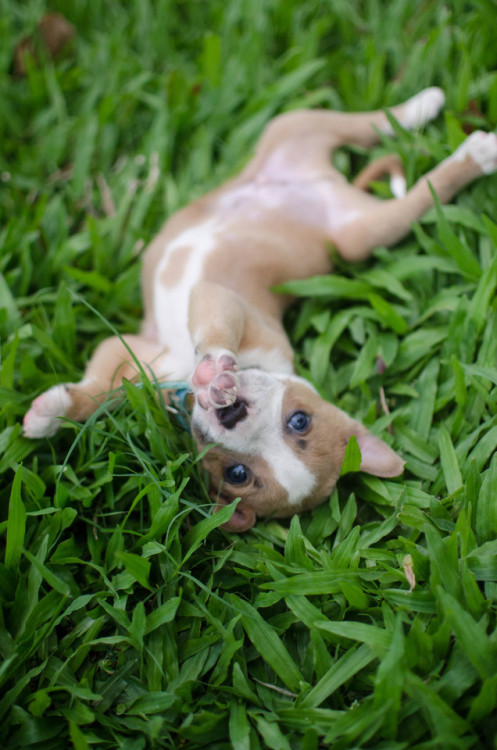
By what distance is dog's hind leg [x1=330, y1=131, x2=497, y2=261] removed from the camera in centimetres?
312

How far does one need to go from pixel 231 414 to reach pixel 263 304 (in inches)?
38.0

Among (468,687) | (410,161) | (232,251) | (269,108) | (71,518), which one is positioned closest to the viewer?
(468,687)

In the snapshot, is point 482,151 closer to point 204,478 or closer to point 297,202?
point 297,202

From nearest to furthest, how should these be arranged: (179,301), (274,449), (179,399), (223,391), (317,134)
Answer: (223,391) < (274,449) < (179,399) < (179,301) < (317,134)

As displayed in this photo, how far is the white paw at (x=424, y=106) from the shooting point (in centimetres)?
351

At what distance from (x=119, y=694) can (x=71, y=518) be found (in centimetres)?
73

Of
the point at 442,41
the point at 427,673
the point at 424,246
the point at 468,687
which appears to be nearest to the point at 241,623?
the point at 427,673

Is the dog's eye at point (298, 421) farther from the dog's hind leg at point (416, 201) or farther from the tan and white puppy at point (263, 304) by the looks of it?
the dog's hind leg at point (416, 201)

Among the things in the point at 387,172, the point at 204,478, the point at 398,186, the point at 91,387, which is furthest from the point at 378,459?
the point at 387,172

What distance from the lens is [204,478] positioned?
2.61m

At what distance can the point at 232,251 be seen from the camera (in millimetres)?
3094

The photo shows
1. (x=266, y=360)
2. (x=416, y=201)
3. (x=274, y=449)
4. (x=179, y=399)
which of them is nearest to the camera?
(x=274, y=449)

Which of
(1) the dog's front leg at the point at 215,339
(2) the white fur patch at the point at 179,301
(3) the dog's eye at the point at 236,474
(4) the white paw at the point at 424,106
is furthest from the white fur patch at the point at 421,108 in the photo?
(3) the dog's eye at the point at 236,474

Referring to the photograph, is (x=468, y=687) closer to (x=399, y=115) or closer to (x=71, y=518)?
(x=71, y=518)
